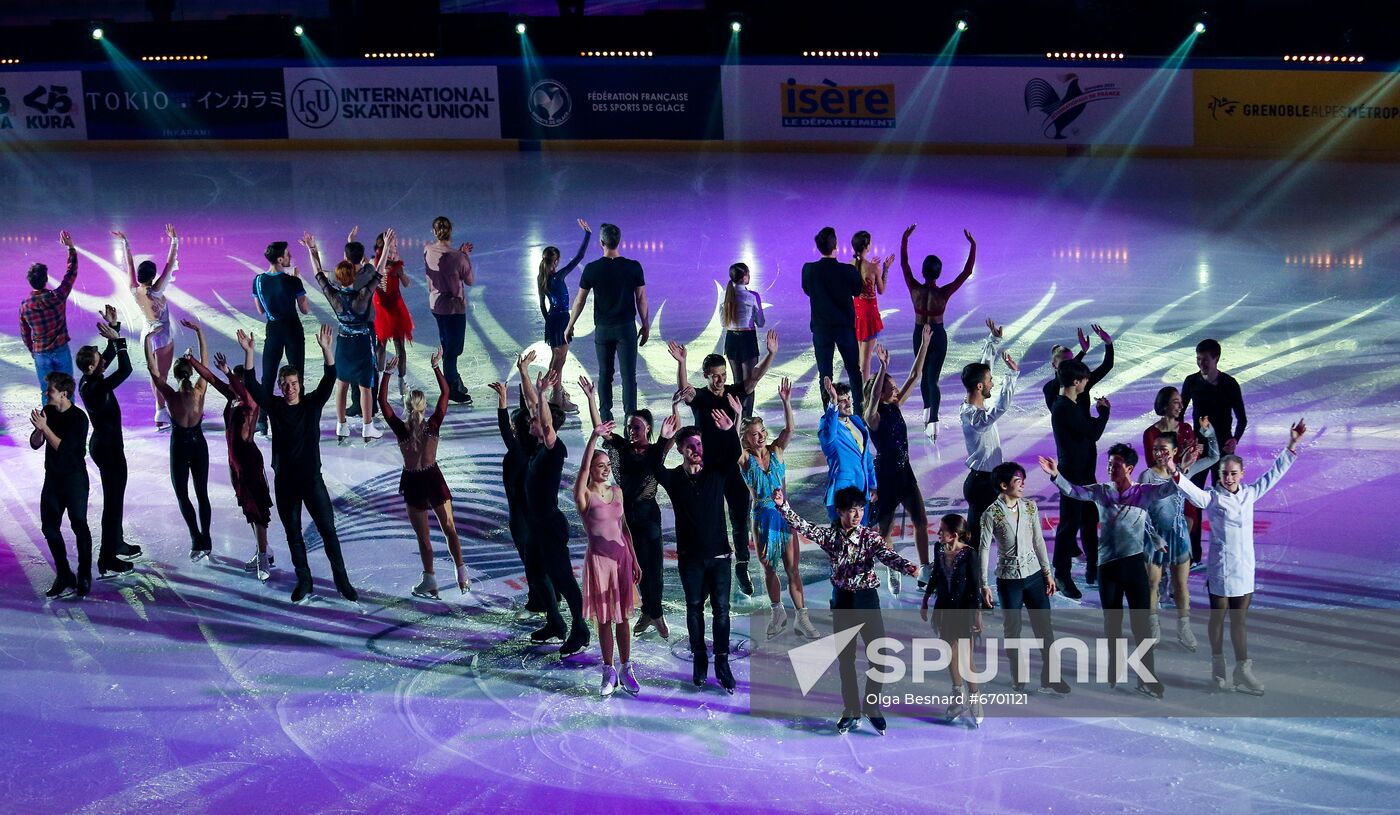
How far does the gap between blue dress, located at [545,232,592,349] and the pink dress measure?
5.20 m

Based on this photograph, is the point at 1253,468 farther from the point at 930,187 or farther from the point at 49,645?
the point at 930,187

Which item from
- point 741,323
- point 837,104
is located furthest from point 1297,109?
point 741,323

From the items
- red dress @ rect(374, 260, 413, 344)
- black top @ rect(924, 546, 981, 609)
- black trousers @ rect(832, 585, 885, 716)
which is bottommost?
black trousers @ rect(832, 585, 885, 716)

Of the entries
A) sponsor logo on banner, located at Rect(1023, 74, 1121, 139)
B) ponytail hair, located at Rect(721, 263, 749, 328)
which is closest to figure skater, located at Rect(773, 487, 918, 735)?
ponytail hair, located at Rect(721, 263, 749, 328)

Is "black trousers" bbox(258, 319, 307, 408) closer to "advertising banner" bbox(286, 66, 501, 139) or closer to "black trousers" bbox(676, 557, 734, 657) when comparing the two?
"black trousers" bbox(676, 557, 734, 657)

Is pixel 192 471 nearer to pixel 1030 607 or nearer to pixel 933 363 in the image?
pixel 1030 607

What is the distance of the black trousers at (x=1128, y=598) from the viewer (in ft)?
27.2

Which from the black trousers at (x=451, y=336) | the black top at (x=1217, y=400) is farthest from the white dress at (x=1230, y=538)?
the black trousers at (x=451, y=336)

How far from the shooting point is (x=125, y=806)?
7539 mm

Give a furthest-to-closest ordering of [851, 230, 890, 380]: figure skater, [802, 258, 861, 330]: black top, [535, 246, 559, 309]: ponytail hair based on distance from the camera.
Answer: [535, 246, 559, 309]: ponytail hair
[851, 230, 890, 380]: figure skater
[802, 258, 861, 330]: black top

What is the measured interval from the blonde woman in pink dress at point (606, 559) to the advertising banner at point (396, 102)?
19.8m

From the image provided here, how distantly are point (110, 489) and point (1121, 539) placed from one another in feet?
21.5

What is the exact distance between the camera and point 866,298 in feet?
42.7

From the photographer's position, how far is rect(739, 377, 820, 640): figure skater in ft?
29.1
